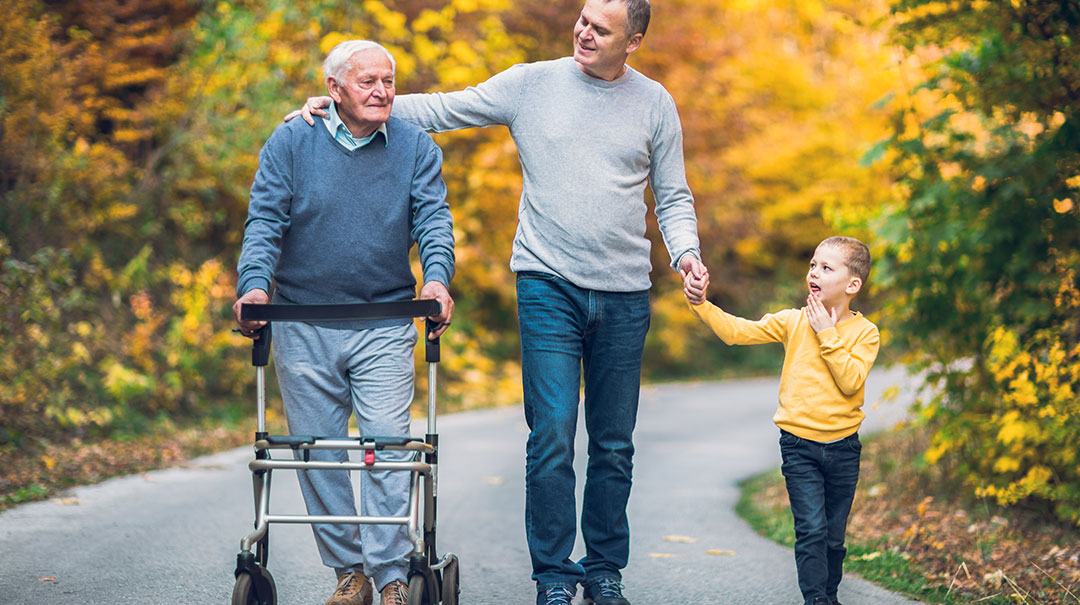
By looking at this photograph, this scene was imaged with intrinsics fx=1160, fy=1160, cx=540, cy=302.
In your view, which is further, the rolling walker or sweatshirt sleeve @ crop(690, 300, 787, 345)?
sweatshirt sleeve @ crop(690, 300, 787, 345)

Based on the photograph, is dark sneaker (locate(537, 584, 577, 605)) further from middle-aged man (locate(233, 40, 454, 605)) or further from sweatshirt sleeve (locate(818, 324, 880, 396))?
sweatshirt sleeve (locate(818, 324, 880, 396))

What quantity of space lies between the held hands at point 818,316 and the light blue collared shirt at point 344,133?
5.17 feet

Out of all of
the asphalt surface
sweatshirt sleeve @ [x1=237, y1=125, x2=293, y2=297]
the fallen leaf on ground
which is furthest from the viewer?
the fallen leaf on ground

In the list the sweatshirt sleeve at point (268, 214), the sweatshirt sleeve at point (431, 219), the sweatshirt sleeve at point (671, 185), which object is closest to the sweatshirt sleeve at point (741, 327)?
→ the sweatshirt sleeve at point (671, 185)

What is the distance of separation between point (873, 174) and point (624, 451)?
18.0m

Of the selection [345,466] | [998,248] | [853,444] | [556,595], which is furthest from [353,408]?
[998,248]

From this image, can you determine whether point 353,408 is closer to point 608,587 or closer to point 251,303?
point 251,303

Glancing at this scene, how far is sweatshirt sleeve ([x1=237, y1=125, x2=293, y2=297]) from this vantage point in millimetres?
3797

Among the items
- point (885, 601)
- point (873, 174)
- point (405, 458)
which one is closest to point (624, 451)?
point (405, 458)

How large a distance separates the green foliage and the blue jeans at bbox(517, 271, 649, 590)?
2.43 meters

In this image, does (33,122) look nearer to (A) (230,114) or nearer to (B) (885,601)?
(A) (230,114)

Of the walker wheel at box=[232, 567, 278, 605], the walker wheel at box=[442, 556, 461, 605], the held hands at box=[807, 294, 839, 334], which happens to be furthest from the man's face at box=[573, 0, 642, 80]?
the walker wheel at box=[232, 567, 278, 605]

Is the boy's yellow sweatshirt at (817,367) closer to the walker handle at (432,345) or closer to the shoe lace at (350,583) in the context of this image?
the walker handle at (432,345)

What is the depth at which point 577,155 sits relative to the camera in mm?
4117
